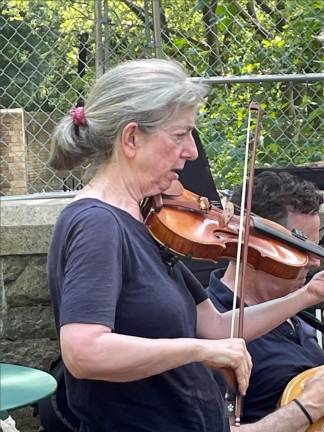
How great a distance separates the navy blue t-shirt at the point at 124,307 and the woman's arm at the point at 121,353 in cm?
3

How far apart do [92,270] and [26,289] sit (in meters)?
1.93

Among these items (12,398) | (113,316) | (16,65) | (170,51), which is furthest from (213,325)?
(170,51)

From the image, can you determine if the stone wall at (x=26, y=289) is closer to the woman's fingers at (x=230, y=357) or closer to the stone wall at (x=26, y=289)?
the stone wall at (x=26, y=289)

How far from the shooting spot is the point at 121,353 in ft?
5.92

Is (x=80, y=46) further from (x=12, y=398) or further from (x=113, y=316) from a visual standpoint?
(x=12, y=398)

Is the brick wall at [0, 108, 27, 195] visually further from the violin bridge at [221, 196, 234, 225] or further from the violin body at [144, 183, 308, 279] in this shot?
the violin body at [144, 183, 308, 279]

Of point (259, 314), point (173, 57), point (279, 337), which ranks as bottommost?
point (279, 337)

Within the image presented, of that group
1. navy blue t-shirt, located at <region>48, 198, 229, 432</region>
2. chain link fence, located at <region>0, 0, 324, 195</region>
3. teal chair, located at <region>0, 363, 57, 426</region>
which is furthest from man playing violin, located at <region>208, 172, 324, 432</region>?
chain link fence, located at <region>0, 0, 324, 195</region>

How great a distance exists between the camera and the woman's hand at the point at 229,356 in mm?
1882

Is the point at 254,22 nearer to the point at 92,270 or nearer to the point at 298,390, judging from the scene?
the point at 298,390

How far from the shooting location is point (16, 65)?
3.92m

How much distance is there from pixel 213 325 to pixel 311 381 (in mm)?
403

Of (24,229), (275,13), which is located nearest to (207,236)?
(24,229)

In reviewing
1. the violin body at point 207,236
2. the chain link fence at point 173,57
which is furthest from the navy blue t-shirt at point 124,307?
the chain link fence at point 173,57
